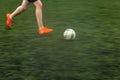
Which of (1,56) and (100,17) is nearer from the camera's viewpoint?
(1,56)

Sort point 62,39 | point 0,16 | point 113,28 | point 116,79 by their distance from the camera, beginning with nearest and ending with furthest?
1. point 116,79
2. point 62,39
3. point 113,28
4. point 0,16

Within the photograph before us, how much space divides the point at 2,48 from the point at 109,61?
2.16m

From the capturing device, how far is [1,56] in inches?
248

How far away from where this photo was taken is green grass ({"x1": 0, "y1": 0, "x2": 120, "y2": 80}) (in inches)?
219

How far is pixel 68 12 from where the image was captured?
927 cm

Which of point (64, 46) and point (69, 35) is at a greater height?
point (69, 35)

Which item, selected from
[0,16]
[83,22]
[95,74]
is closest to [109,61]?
[95,74]

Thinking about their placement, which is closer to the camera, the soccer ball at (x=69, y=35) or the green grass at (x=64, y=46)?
the green grass at (x=64, y=46)

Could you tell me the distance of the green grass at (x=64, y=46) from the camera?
5.56m

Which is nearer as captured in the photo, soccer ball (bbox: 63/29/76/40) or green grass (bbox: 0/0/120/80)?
green grass (bbox: 0/0/120/80)

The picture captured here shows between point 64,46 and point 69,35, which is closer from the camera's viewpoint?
point 64,46

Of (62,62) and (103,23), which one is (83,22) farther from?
(62,62)

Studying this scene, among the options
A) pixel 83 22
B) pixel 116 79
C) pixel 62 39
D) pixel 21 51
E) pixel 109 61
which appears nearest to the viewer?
pixel 116 79

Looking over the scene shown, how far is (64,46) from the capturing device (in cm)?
676
